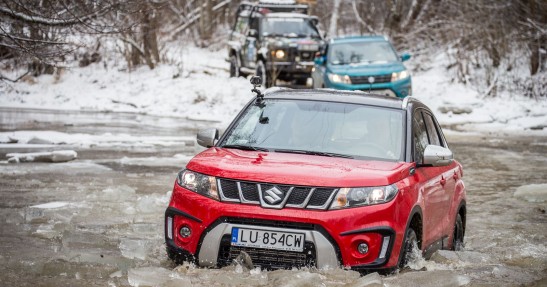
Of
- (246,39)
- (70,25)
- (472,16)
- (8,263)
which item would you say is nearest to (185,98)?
(246,39)

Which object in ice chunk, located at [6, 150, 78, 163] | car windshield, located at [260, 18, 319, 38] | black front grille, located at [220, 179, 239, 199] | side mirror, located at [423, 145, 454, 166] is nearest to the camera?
black front grille, located at [220, 179, 239, 199]

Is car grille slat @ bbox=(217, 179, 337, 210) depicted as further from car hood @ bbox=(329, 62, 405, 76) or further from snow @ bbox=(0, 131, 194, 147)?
car hood @ bbox=(329, 62, 405, 76)

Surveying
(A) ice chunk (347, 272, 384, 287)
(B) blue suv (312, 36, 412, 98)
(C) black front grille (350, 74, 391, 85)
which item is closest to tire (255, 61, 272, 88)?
(B) blue suv (312, 36, 412, 98)

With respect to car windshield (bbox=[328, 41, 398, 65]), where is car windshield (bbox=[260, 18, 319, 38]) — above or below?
above

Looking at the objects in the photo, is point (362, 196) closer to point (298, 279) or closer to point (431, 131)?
point (298, 279)

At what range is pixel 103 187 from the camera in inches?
508

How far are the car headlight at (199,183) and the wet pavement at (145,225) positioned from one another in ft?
1.67

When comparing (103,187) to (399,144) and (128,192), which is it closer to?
(128,192)

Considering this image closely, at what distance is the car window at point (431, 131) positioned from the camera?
28.5 feet

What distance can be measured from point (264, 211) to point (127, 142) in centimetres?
1339

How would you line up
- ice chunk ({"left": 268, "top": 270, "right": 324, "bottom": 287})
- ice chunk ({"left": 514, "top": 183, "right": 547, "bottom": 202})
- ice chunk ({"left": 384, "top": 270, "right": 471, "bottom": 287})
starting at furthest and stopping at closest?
ice chunk ({"left": 514, "top": 183, "right": 547, "bottom": 202}), ice chunk ({"left": 384, "top": 270, "right": 471, "bottom": 287}), ice chunk ({"left": 268, "top": 270, "right": 324, "bottom": 287})

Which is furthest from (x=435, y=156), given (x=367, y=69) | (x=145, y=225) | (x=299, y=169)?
(x=367, y=69)

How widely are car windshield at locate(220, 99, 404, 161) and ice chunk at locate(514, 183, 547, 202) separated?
562 cm

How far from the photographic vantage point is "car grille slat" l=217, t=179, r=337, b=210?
6.60 metres
